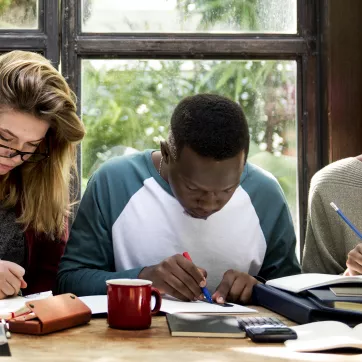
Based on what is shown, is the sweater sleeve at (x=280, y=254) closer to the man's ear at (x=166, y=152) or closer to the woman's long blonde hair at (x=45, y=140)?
the man's ear at (x=166, y=152)

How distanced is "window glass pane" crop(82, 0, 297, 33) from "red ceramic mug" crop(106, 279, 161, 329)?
1.54m

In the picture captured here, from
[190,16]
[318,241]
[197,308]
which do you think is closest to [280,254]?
[318,241]

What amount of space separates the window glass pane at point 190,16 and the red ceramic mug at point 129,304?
1.54 metres

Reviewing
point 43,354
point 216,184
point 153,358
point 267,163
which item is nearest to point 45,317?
point 43,354

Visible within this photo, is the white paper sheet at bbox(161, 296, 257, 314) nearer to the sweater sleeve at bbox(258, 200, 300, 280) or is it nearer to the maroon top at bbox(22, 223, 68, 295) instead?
the sweater sleeve at bbox(258, 200, 300, 280)

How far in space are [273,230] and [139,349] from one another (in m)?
0.97

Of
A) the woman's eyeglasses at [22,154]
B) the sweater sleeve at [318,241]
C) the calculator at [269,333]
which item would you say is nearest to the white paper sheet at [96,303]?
the calculator at [269,333]

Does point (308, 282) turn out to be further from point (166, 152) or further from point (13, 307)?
point (13, 307)

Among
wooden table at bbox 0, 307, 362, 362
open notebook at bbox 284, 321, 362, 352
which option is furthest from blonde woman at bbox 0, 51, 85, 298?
open notebook at bbox 284, 321, 362, 352

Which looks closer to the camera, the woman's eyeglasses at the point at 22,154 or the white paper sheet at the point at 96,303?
the white paper sheet at the point at 96,303

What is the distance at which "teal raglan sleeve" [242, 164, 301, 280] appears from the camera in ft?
6.98

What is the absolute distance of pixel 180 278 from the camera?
173 cm

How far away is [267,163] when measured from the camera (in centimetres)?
285

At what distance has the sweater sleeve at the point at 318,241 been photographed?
7.60 ft
